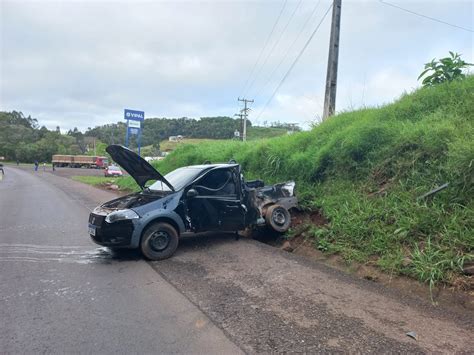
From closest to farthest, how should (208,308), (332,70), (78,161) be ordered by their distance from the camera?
(208,308), (332,70), (78,161)

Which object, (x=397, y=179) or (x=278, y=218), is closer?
(x=397, y=179)

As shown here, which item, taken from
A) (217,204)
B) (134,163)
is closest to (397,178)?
(217,204)

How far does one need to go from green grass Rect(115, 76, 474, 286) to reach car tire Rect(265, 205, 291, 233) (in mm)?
738

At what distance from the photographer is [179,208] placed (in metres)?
6.29

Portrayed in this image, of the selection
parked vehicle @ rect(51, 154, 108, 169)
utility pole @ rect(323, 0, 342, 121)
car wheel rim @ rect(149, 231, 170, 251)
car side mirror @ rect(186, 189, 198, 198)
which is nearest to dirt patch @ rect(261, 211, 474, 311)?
car side mirror @ rect(186, 189, 198, 198)

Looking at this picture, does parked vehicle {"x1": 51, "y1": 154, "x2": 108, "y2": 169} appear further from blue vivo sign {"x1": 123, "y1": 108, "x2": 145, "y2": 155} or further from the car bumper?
the car bumper

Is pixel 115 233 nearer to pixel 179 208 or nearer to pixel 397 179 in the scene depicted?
pixel 179 208

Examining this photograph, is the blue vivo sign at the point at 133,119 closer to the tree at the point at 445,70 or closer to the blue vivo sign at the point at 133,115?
the blue vivo sign at the point at 133,115

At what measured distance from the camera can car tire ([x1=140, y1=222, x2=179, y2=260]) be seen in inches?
232

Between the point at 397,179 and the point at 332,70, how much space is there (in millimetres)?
6185

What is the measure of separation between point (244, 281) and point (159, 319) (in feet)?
4.99

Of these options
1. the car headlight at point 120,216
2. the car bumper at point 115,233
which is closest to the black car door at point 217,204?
the car headlight at point 120,216

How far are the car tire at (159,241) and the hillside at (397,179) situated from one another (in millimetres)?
2681

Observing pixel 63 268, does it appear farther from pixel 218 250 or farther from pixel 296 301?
pixel 296 301
